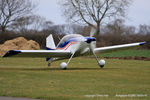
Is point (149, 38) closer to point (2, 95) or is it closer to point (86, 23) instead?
point (86, 23)

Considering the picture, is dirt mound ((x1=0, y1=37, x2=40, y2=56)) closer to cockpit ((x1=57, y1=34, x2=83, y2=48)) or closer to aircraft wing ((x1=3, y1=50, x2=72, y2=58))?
cockpit ((x1=57, y1=34, x2=83, y2=48))

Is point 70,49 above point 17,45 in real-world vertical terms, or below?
above

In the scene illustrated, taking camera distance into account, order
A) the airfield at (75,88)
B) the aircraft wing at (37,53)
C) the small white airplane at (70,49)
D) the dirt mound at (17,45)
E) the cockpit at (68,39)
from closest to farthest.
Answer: the airfield at (75,88)
the aircraft wing at (37,53)
the small white airplane at (70,49)
the cockpit at (68,39)
the dirt mound at (17,45)

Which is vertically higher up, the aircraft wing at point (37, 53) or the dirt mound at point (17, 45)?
the aircraft wing at point (37, 53)

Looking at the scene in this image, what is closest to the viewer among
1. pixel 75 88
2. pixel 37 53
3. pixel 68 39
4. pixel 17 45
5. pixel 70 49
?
pixel 75 88

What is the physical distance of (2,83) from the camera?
1100cm

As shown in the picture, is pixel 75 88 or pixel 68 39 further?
pixel 68 39

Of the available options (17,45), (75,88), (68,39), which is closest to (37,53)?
(68,39)

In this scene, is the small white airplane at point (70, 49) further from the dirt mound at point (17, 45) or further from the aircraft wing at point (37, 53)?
A: the dirt mound at point (17, 45)

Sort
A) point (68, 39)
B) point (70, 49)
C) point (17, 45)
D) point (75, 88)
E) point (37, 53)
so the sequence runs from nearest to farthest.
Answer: point (75, 88), point (37, 53), point (70, 49), point (68, 39), point (17, 45)

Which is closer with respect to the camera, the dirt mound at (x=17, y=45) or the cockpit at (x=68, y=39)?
the cockpit at (x=68, y=39)

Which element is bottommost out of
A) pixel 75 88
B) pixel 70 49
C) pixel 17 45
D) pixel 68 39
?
pixel 17 45

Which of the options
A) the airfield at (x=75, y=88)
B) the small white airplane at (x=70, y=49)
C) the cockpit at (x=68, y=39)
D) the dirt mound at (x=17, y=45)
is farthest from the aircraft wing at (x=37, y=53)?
the dirt mound at (x=17, y=45)

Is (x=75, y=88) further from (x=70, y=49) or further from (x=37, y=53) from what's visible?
(x=70, y=49)
